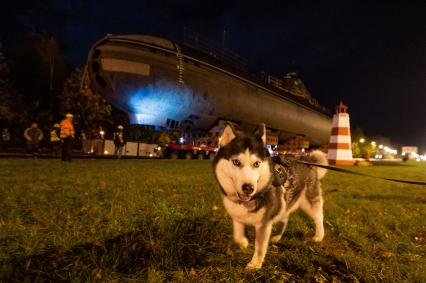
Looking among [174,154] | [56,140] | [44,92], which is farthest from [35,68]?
[174,154]

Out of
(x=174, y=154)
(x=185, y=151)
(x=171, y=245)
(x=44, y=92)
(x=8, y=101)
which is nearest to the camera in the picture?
(x=171, y=245)

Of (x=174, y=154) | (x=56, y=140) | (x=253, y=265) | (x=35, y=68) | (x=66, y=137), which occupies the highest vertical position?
A: (x=35, y=68)

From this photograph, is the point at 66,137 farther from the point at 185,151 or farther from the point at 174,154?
the point at 185,151

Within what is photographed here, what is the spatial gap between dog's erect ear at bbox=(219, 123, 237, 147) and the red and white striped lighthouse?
13.8 meters

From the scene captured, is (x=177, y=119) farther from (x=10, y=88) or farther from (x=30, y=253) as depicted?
(x=10, y=88)

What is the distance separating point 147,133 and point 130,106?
10402mm

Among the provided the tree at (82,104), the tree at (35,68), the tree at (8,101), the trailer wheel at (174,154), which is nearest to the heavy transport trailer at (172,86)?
the trailer wheel at (174,154)

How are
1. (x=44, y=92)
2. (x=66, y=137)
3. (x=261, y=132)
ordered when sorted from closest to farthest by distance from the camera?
(x=261, y=132) → (x=66, y=137) → (x=44, y=92)

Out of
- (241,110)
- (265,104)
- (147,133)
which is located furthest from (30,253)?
(147,133)

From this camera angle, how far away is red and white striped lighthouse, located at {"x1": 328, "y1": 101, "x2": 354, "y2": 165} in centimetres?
1514

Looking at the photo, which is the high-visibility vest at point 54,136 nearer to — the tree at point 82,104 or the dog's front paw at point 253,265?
the tree at point 82,104

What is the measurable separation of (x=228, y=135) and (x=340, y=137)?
552 inches

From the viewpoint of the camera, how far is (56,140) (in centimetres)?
1531

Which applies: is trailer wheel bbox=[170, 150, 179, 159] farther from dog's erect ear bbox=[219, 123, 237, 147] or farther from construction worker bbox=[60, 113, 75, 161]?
dog's erect ear bbox=[219, 123, 237, 147]
